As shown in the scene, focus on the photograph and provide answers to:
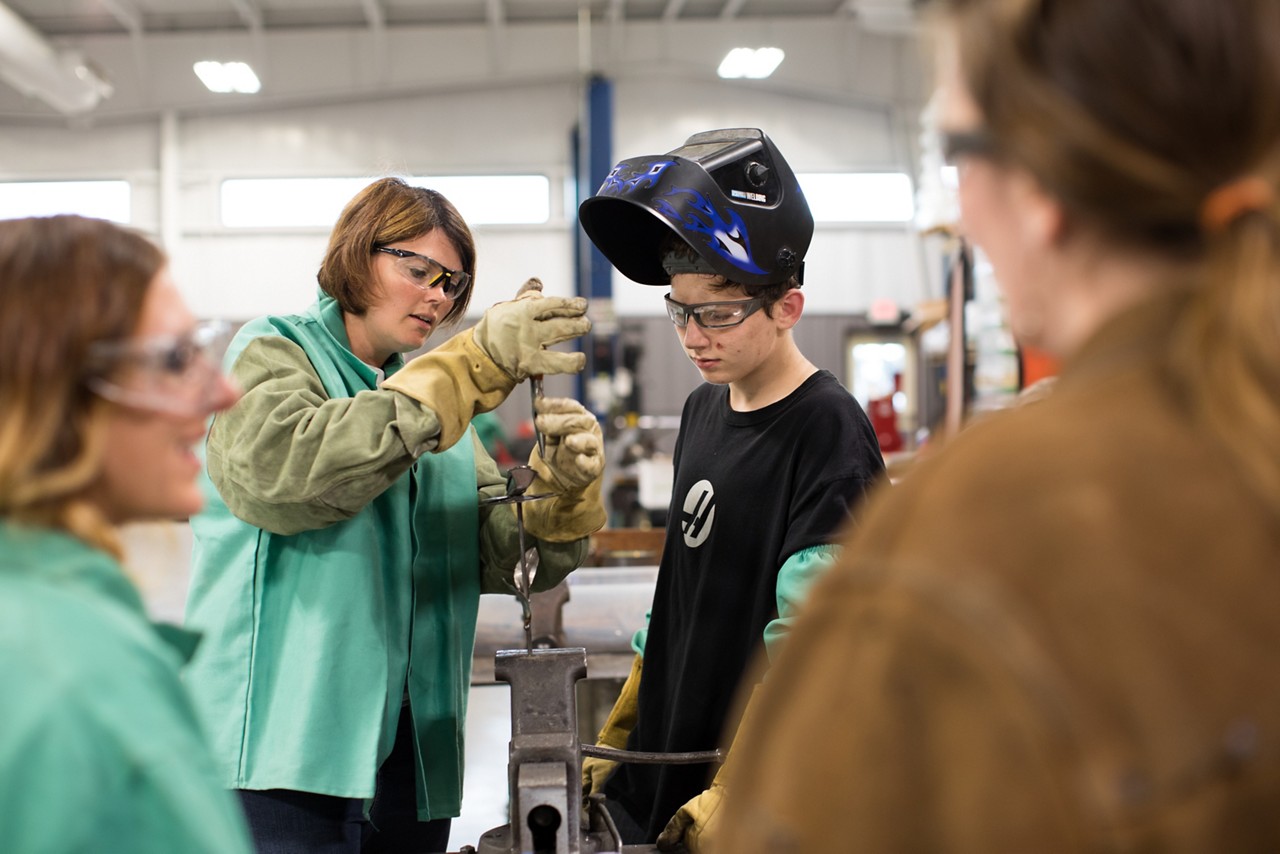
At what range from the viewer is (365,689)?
4.83 feet

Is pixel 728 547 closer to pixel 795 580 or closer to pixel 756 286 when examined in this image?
pixel 795 580

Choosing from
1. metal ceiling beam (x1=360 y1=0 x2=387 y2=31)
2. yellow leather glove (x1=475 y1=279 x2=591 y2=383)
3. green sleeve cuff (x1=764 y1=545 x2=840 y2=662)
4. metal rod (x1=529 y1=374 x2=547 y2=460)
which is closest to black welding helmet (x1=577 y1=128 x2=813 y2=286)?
yellow leather glove (x1=475 y1=279 x2=591 y2=383)

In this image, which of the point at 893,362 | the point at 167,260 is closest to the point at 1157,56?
the point at 167,260

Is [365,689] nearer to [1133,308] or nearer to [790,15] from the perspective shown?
[1133,308]

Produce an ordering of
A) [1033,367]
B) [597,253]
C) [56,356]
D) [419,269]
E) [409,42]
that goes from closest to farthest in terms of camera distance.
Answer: [56,356], [419,269], [1033,367], [597,253], [409,42]

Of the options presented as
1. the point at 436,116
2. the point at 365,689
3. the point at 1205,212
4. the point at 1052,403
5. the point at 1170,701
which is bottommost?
the point at 365,689

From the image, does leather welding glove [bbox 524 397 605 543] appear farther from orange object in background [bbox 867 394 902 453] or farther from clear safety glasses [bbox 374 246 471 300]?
orange object in background [bbox 867 394 902 453]

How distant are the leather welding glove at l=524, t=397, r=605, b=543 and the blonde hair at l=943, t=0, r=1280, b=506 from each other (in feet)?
3.26

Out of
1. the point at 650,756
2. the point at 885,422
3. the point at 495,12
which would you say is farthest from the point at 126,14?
the point at 650,756

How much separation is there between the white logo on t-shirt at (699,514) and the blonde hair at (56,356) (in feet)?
3.12

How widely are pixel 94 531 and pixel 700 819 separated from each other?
2.73 ft

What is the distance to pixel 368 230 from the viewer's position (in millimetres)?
1626

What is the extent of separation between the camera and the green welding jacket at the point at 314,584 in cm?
139

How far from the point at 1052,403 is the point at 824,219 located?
31.7ft
